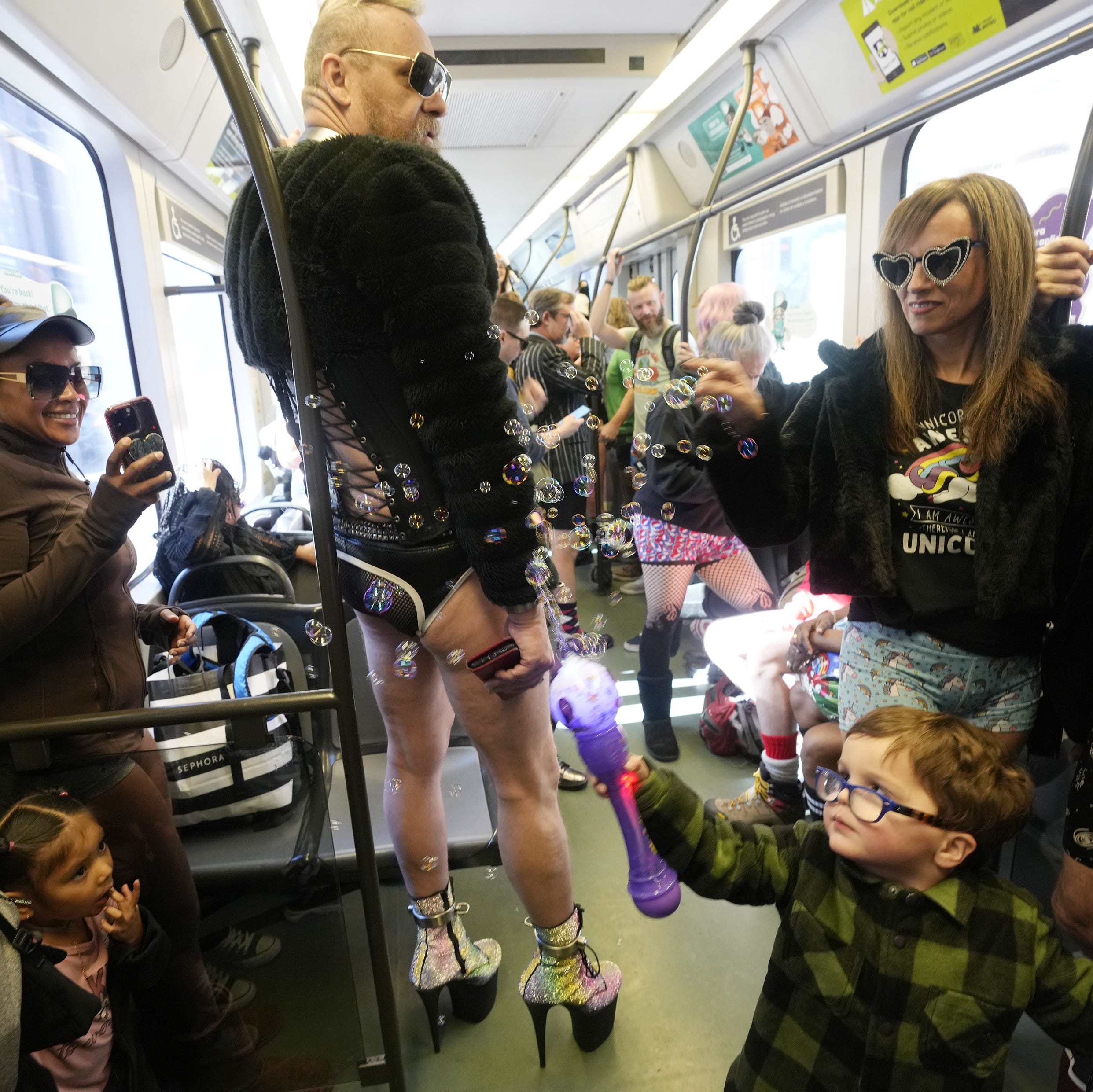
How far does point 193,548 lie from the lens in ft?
7.07

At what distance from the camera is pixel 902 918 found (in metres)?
1.11

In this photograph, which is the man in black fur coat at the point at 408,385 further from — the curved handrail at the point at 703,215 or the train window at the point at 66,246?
the curved handrail at the point at 703,215

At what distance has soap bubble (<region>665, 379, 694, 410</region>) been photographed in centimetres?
138

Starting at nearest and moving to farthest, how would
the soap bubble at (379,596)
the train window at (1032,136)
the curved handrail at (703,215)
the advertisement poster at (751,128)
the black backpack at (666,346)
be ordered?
the soap bubble at (379,596) < the curved handrail at (703,215) < the train window at (1032,136) < the black backpack at (666,346) < the advertisement poster at (751,128)

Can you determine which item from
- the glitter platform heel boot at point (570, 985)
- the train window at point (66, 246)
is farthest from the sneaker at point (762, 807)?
the train window at point (66, 246)

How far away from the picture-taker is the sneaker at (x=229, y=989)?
154cm

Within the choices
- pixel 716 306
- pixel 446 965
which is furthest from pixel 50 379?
pixel 716 306

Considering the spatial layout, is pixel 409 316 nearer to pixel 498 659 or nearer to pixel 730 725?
pixel 498 659

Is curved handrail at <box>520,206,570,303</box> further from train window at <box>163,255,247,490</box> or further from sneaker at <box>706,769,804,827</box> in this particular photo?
sneaker at <box>706,769,804,827</box>

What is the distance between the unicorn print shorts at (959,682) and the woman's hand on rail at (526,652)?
691 millimetres

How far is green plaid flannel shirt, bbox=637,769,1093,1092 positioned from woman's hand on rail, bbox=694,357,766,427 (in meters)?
0.67

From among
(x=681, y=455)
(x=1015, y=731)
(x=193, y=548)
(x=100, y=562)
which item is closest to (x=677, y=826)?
(x=1015, y=731)

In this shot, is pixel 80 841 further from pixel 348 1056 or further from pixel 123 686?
pixel 348 1056

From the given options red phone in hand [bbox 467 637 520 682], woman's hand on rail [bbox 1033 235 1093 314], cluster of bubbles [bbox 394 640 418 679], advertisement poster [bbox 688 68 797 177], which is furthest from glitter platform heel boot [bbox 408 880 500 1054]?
advertisement poster [bbox 688 68 797 177]
